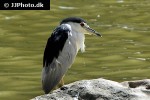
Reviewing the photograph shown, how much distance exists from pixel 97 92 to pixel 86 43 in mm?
7774

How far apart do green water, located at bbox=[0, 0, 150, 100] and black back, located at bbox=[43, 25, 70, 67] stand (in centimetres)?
186

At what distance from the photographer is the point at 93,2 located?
66.9 feet

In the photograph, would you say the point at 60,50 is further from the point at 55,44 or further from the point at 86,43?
the point at 86,43

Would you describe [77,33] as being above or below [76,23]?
below

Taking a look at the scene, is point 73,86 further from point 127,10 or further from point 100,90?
point 127,10

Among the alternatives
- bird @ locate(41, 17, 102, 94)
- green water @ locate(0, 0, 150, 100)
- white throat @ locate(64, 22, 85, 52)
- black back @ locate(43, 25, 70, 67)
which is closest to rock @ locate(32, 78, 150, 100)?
bird @ locate(41, 17, 102, 94)

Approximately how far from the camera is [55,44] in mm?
9078

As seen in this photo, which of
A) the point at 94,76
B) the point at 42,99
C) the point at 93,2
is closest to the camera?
the point at 42,99

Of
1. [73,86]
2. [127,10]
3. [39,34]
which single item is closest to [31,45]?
[39,34]

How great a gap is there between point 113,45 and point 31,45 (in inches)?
77.0

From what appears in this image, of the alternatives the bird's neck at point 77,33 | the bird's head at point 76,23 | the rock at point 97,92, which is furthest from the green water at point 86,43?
the rock at point 97,92

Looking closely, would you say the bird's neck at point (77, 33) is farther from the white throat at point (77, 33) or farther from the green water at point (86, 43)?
the green water at point (86, 43)

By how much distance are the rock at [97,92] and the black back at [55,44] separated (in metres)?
1.45

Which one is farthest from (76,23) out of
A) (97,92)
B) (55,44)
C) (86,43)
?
(86,43)
